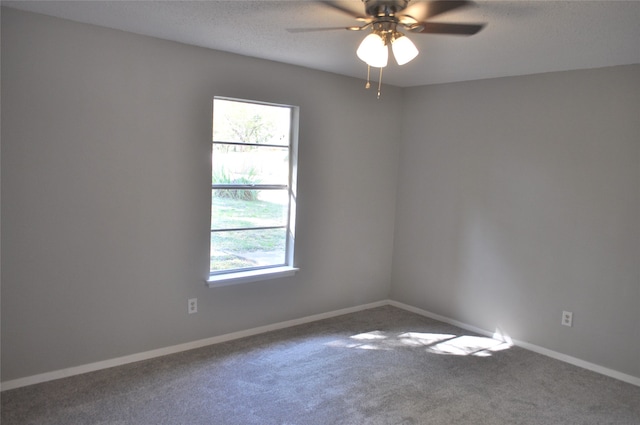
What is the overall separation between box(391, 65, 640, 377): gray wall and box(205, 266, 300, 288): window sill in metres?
1.38

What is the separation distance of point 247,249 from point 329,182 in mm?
975

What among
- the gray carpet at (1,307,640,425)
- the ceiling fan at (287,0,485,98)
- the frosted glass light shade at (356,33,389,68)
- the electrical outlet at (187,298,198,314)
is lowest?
the gray carpet at (1,307,640,425)

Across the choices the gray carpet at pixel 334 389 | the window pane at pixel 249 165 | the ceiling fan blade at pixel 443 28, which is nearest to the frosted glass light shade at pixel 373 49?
the ceiling fan blade at pixel 443 28

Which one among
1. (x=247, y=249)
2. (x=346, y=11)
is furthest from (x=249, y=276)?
(x=346, y=11)

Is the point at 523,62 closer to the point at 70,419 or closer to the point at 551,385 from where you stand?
the point at 551,385

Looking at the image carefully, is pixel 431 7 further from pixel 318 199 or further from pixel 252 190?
pixel 318 199

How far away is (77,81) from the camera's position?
2.91m

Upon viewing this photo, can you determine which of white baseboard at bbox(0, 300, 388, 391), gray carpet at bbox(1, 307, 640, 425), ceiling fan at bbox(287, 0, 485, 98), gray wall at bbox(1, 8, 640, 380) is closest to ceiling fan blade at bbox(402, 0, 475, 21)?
ceiling fan at bbox(287, 0, 485, 98)

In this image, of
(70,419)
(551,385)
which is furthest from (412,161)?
(70,419)

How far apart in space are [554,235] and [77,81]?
11.7 ft

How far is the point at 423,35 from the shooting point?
2.82 m

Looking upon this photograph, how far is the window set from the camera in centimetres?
367

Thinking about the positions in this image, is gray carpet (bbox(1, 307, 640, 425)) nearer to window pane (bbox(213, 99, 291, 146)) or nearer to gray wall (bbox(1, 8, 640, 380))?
gray wall (bbox(1, 8, 640, 380))

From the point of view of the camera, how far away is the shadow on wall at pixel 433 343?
3.73 meters
